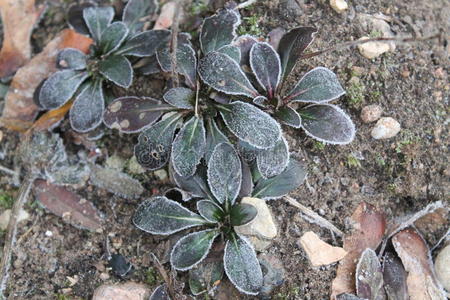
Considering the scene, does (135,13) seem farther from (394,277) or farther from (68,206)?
(394,277)

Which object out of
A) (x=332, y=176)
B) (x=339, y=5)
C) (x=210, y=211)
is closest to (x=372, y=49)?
(x=339, y=5)

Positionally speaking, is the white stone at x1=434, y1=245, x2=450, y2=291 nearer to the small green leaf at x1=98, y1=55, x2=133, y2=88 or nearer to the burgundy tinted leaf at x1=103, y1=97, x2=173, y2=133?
the burgundy tinted leaf at x1=103, y1=97, x2=173, y2=133

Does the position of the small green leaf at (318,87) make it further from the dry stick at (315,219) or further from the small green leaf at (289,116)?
the dry stick at (315,219)

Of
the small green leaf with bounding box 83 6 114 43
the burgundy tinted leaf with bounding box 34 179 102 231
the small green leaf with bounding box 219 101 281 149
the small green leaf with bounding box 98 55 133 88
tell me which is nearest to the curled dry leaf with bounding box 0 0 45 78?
the small green leaf with bounding box 83 6 114 43

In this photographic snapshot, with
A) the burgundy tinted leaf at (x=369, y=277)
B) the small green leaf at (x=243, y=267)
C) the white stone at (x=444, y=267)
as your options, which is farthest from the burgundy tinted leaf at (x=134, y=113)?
the white stone at (x=444, y=267)

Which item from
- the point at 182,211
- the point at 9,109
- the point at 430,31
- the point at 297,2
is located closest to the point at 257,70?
the point at 297,2

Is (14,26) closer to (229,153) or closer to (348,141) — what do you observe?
(229,153)
